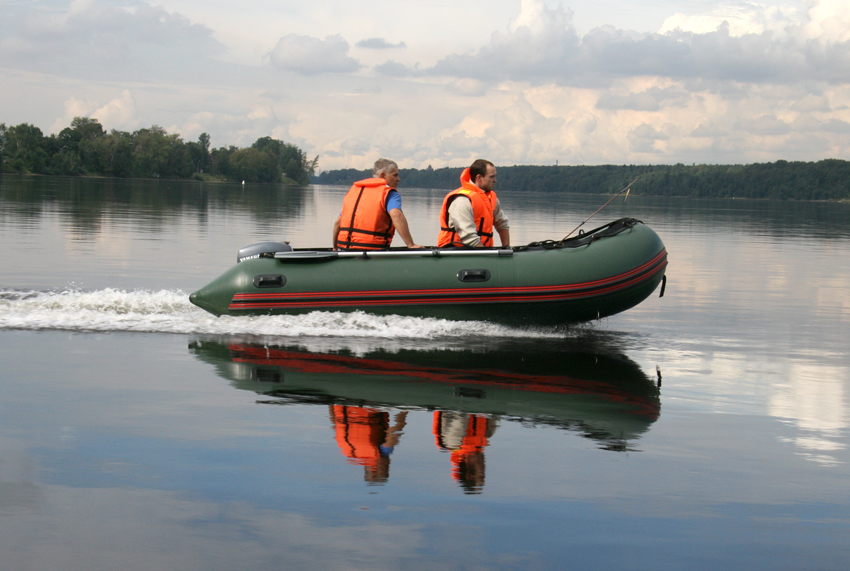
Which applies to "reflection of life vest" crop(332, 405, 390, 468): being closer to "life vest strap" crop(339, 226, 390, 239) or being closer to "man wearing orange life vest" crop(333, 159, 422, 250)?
"man wearing orange life vest" crop(333, 159, 422, 250)

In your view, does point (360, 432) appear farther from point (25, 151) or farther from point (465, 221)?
point (25, 151)

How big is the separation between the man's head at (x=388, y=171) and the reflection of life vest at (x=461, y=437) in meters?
3.64

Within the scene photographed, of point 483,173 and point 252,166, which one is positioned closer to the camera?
point 483,173

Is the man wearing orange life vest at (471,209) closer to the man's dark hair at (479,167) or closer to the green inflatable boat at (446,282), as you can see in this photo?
the man's dark hair at (479,167)

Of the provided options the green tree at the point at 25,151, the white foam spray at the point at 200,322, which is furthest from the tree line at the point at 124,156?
the white foam spray at the point at 200,322

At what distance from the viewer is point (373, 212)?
26.6 ft

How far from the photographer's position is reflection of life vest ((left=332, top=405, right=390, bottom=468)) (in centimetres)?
Answer: 405

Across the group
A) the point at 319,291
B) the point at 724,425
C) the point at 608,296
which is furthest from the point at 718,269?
the point at 724,425

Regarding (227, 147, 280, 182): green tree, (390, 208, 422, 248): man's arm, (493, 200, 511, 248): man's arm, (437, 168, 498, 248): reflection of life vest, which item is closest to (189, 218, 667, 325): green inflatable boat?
(390, 208, 422, 248): man's arm

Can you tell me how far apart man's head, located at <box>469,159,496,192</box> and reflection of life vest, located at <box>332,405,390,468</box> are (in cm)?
388

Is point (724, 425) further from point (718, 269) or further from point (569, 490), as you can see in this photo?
point (718, 269)

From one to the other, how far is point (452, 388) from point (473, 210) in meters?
3.10

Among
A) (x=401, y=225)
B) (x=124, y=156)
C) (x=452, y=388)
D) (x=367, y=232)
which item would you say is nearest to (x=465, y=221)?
(x=401, y=225)

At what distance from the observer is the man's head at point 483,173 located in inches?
324
